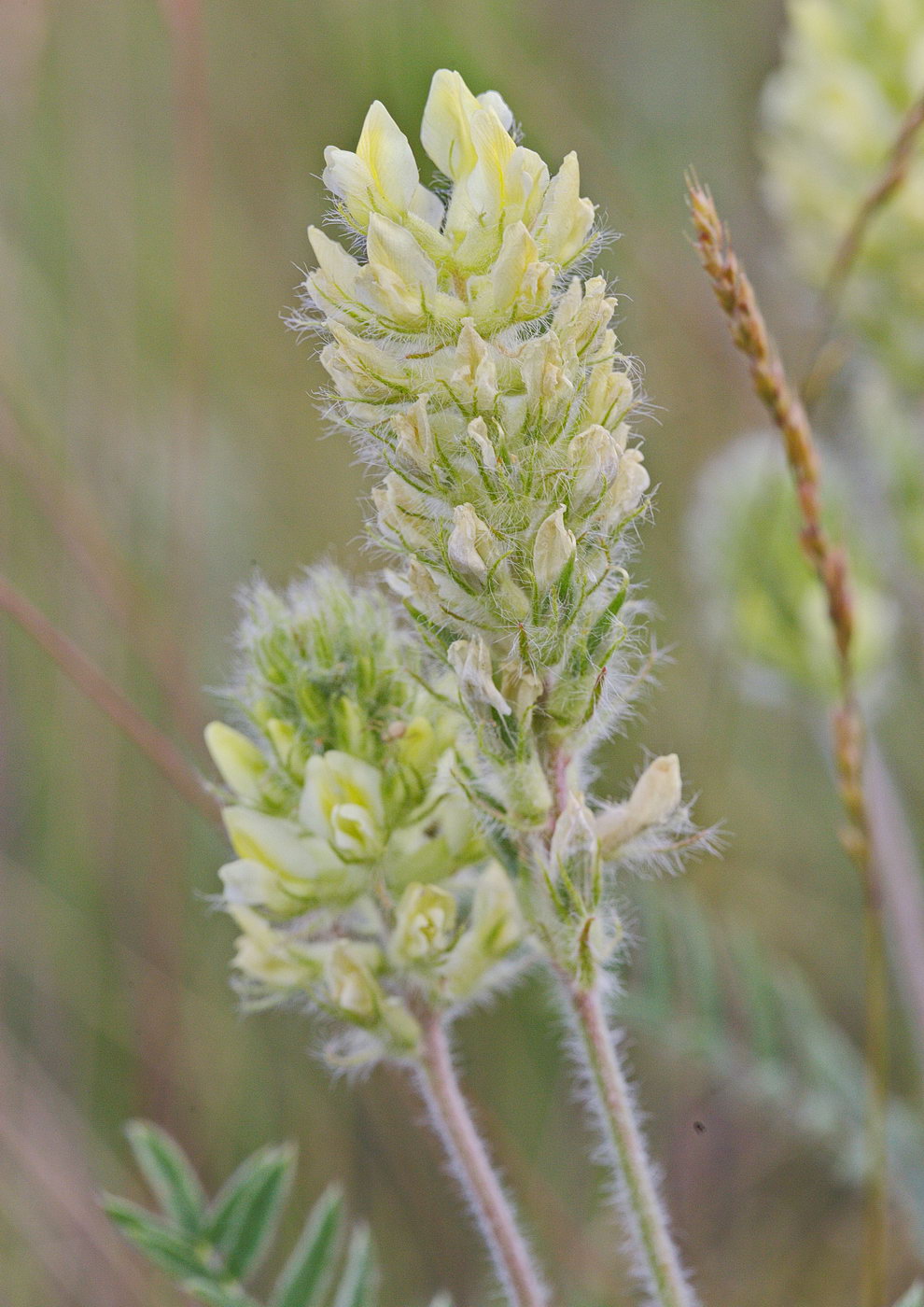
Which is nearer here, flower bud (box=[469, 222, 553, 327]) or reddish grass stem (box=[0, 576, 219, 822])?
flower bud (box=[469, 222, 553, 327])

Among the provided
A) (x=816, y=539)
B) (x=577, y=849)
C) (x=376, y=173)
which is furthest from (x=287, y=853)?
(x=816, y=539)

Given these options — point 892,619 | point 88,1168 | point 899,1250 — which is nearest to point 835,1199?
point 899,1250

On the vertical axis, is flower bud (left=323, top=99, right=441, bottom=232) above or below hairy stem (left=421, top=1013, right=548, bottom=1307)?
above

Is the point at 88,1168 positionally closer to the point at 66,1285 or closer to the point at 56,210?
the point at 66,1285

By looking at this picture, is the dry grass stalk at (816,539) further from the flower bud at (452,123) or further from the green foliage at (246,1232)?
the green foliage at (246,1232)

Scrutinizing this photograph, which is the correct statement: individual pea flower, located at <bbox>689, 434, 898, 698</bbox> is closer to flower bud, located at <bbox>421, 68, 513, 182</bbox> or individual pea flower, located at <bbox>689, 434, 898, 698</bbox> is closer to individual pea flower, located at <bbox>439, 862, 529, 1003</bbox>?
individual pea flower, located at <bbox>439, 862, 529, 1003</bbox>

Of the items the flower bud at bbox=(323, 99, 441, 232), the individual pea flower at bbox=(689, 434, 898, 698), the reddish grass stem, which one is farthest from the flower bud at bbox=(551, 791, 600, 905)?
the individual pea flower at bbox=(689, 434, 898, 698)
